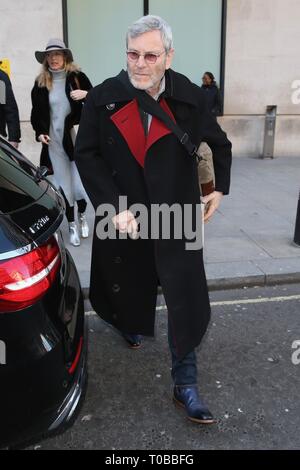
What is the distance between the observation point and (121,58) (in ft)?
34.0

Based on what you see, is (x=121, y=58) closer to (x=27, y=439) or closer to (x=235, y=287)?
(x=235, y=287)

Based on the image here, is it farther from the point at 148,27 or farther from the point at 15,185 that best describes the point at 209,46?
the point at 15,185

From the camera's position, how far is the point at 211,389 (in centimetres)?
311

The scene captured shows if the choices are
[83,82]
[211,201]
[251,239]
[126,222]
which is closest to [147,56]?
[126,222]

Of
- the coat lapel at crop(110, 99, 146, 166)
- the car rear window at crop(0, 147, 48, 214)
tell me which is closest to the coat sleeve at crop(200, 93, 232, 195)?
the coat lapel at crop(110, 99, 146, 166)

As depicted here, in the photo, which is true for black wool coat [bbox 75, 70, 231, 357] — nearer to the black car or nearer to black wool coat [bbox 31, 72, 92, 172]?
the black car

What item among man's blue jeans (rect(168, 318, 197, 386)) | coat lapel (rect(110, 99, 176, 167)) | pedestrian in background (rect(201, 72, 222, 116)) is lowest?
man's blue jeans (rect(168, 318, 197, 386))

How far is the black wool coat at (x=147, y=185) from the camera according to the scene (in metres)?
2.56

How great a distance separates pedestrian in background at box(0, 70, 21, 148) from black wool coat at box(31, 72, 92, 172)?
1.74 feet

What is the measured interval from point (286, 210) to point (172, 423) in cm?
467

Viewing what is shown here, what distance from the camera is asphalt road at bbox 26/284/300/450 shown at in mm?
2676

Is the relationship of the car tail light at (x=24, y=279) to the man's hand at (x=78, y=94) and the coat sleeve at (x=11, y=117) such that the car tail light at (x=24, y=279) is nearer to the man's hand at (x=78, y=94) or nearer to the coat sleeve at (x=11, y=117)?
the man's hand at (x=78, y=94)

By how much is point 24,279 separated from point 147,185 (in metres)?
0.92
